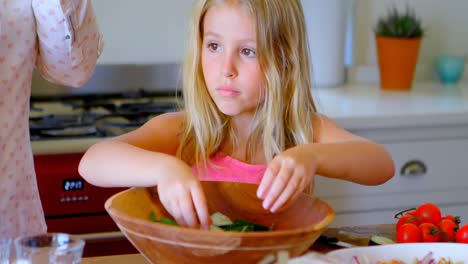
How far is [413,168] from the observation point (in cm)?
244

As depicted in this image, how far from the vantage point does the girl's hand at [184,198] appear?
111 centimetres

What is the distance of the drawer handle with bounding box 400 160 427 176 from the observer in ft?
7.98

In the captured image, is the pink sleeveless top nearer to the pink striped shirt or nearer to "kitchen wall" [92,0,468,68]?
the pink striped shirt

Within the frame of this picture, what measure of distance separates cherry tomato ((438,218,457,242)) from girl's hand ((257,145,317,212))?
0.26 m

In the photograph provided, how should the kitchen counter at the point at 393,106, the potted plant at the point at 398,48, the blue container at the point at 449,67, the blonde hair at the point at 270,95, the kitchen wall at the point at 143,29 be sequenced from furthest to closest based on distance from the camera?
the blue container at the point at 449,67 → the potted plant at the point at 398,48 → the kitchen wall at the point at 143,29 → the kitchen counter at the point at 393,106 → the blonde hair at the point at 270,95

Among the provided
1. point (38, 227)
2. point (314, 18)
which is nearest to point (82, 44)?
point (38, 227)

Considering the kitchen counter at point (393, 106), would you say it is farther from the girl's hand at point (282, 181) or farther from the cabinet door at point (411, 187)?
the girl's hand at point (282, 181)

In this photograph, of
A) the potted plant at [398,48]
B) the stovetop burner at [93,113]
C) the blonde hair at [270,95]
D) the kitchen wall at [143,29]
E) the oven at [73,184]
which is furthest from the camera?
the potted plant at [398,48]

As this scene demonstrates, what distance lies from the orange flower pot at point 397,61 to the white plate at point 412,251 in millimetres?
1700

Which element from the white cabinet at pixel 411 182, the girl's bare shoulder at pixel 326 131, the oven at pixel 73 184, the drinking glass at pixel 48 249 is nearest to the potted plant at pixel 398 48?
the white cabinet at pixel 411 182

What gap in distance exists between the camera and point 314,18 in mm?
2797

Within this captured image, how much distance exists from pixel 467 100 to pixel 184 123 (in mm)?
1389

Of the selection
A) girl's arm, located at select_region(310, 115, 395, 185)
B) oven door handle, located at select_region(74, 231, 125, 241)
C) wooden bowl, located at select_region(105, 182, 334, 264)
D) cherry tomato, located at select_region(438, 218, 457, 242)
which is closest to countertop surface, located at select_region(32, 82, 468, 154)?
oven door handle, located at select_region(74, 231, 125, 241)

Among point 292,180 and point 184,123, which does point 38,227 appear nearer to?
point 184,123
